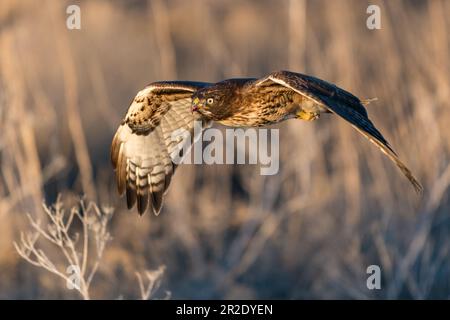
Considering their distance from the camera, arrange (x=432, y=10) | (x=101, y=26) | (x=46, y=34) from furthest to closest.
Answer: (x=101, y=26) → (x=46, y=34) → (x=432, y=10)

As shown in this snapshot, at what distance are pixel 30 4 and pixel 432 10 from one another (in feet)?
16.4

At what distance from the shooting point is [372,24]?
47.1ft

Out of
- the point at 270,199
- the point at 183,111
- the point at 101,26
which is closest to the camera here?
the point at 183,111

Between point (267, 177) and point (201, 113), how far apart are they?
5.90m

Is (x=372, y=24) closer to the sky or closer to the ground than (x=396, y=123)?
closer to the sky

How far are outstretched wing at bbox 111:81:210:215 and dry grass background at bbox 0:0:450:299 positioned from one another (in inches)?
119

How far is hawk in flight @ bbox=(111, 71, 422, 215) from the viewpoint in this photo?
25.8 ft

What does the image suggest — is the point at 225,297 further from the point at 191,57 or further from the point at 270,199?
the point at 191,57

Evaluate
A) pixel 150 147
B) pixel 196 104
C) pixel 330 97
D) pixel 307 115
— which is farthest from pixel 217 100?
pixel 150 147

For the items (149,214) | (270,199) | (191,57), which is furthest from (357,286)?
(191,57)

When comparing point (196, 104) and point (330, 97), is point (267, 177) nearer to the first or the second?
point (196, 104)

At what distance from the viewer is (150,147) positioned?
9961 millimetres

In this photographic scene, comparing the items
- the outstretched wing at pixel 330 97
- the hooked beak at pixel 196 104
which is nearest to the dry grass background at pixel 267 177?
the hooked beak at pixel 196 104

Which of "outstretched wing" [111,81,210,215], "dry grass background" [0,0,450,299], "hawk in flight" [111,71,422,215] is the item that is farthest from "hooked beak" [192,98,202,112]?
"dry grass background" [0,0,450,299]
